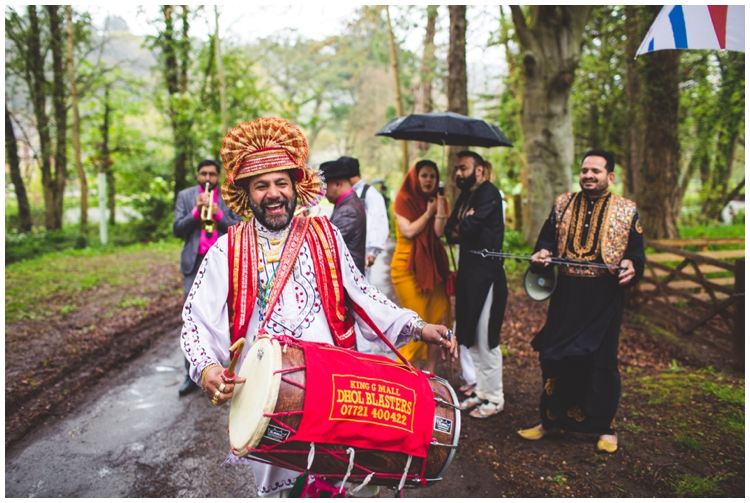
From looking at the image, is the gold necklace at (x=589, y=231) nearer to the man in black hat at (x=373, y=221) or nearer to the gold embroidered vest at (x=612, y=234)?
the gold embroidered vest at (x=612, y=234)

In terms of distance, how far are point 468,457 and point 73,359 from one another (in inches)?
171

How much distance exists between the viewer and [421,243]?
4875mm

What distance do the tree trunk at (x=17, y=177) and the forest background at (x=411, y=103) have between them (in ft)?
0.11

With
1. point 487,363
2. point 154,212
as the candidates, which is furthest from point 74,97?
point 487,363

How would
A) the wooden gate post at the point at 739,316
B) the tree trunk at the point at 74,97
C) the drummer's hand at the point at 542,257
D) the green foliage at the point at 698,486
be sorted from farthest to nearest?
1. the tree trunk at the point at 74,97
2. the wooden gate post at the point at 739,316
3. the drummer's hand at the point at 542,257
4. the green foliage at the point at 698,486

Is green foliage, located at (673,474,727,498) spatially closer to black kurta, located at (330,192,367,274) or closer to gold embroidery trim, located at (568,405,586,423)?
gold embroidery trim, located at (568,405,586,423)

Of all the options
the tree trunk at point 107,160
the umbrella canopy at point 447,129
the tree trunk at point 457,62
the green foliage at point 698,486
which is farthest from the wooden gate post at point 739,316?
the tree trunk at point 107,160

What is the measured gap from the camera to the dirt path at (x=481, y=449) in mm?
3361

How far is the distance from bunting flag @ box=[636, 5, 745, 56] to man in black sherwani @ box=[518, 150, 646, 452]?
82cm

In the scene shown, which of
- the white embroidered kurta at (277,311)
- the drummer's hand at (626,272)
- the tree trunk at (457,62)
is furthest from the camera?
the tree trunk at (457,62)

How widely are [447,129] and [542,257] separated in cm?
154

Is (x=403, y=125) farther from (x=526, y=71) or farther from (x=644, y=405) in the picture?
(x=526, y=71)

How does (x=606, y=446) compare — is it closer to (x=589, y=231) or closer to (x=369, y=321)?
(x=589, y=231)

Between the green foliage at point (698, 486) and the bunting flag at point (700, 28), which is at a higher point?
the bunting flag at point (700, 28)
